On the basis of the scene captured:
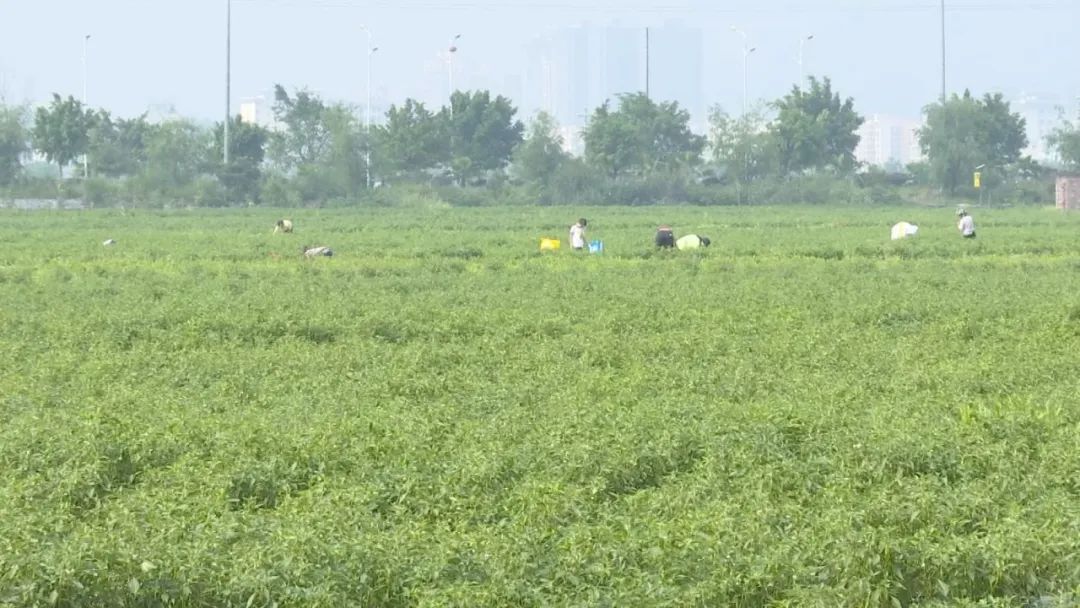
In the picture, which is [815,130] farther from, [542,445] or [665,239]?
[542,445]

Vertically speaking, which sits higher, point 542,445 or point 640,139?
point 640,139

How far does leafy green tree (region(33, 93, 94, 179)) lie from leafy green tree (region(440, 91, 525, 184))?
19184 mm

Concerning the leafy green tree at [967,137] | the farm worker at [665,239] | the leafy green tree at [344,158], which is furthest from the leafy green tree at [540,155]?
the farm worker at [665,239]

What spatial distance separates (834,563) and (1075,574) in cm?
123

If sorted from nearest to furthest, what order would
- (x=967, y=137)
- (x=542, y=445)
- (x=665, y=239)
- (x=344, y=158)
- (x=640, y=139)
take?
(x=542, y=445) < (x=665, y=239) < (x=344, y=158) < (x=967, y=137) < (x=640, y=139)

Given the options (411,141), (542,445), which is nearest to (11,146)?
(411,141)

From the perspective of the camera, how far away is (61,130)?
78688 mm

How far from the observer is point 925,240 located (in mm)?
34031

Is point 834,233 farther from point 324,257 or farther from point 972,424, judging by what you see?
point 972,424

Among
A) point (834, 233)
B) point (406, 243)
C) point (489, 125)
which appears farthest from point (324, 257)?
point (489, 125)

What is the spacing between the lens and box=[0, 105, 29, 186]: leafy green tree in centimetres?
7850

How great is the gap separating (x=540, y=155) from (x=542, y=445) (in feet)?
241

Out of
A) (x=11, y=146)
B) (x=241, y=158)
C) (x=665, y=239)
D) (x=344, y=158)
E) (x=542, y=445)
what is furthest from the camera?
(x=344, y=158)

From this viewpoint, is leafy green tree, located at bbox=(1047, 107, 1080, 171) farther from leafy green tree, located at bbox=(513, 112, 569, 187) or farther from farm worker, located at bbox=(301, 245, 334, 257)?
farm worker, located at bbox=(301, 245, 334, 257)
